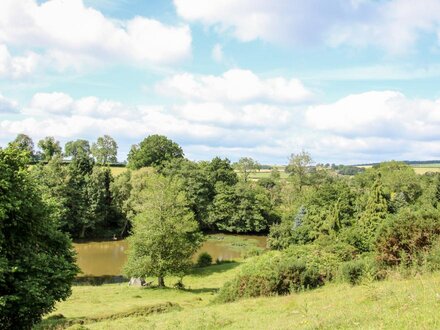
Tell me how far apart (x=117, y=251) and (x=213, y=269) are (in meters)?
19.9

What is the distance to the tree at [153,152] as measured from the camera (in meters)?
87.6

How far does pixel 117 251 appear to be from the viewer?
58.4 meters

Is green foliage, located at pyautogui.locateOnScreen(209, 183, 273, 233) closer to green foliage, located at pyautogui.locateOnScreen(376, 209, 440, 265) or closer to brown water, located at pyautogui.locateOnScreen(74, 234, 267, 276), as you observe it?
brown water, located at pyautogui.locateOnScreen(74, 234, 267, 276)

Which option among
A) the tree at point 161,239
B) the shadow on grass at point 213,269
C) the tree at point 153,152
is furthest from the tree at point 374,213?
the tree at point 153,152

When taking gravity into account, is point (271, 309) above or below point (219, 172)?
below

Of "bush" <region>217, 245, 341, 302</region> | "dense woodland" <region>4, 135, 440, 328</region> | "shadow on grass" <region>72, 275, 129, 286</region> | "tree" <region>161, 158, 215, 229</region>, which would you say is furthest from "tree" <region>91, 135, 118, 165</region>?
"bush" <region>217, 245, 341, 302</region>

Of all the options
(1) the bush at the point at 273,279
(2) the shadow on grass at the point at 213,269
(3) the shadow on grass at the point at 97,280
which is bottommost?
(3) the shadow on grass at the point at 97,280

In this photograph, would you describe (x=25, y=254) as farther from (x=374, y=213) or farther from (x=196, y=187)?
(x=196, y=187)

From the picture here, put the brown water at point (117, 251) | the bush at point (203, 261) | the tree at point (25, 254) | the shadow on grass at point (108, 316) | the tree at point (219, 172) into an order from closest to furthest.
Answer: the tree at point (25, 254)
the shadow on grass at point (108, 316)
the bush at point (203, 261)
the brown water at point (117, 251)
the tree at point (219, 172)

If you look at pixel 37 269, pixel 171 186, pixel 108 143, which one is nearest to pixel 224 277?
pixel 171 186

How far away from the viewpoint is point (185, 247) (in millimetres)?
37531

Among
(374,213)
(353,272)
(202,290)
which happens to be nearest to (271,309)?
(353,272)

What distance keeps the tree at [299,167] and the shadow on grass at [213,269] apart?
131 feet

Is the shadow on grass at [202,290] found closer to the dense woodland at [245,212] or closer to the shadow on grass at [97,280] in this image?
the dense woodland at [245,212]
